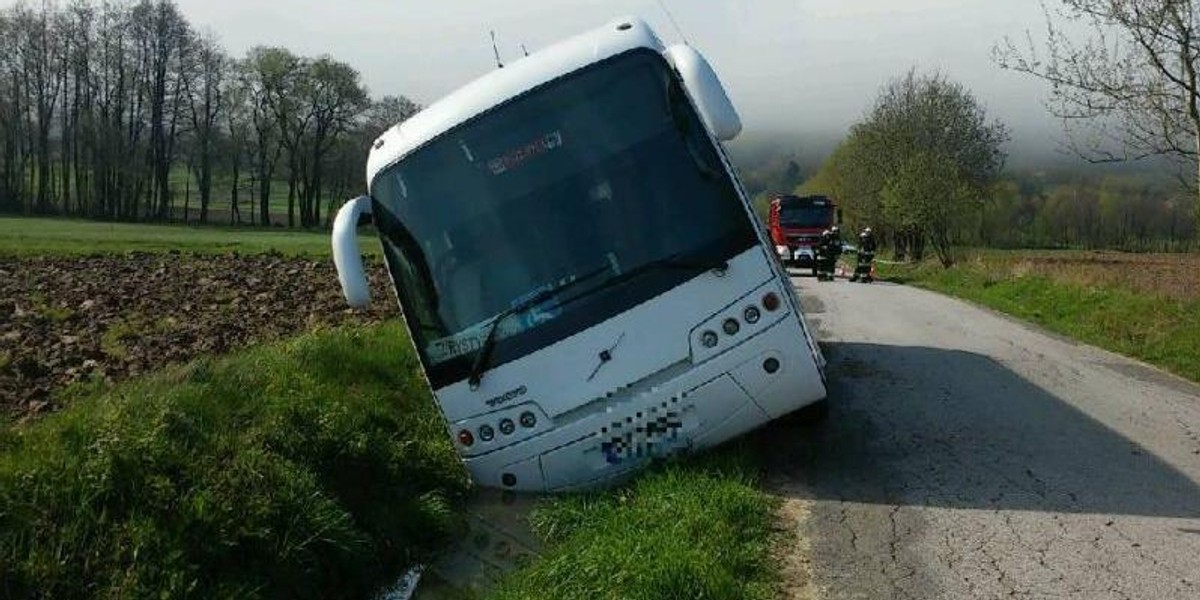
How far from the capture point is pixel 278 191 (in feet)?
250

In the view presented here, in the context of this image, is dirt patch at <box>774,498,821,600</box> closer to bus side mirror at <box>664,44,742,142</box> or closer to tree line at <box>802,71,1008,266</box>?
bus side mirror at <box>664,44,742,142</box>

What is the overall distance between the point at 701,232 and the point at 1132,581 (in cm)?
303

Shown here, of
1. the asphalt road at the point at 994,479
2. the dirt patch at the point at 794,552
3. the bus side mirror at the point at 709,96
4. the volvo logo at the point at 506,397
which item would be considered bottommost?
the dirt patch at the point at 794,552

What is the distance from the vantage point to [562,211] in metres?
6.39

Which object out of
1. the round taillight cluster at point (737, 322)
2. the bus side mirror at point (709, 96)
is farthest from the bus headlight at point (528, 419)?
the bus side mirror at point (709, 96)

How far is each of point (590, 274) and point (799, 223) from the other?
91.5 feet

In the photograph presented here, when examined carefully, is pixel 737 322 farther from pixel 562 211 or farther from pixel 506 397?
pixel 506 397

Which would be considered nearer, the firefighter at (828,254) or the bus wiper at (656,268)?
the bus wiper at (656,268)

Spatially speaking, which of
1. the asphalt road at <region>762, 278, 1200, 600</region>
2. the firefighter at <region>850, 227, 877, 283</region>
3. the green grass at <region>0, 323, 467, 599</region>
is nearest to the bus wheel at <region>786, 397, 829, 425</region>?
the asphalt road at <region>762, 278, 1200, 600</region>

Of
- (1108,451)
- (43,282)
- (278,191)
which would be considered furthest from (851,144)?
(1108,451)

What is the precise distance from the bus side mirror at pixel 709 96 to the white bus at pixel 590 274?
13 millimetres

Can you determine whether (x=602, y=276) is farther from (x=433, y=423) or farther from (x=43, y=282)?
(x=43, y=282)

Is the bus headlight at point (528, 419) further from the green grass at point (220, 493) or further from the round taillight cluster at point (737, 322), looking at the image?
the round taillight cluster at point (737, 322)

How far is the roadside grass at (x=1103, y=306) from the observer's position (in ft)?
42.2
